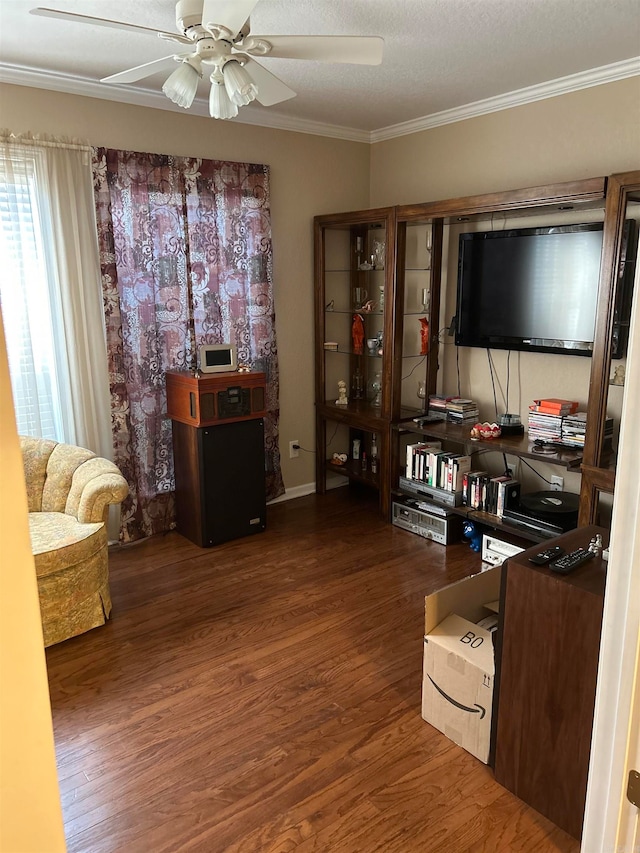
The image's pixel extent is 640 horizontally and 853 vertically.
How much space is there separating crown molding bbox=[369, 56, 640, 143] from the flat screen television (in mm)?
754

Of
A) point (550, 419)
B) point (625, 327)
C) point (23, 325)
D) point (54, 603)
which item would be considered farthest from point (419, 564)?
point (23, 325)

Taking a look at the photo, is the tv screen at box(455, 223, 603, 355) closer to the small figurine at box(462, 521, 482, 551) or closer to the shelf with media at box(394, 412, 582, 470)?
the shelf with media at box(394, 412, 582, 470)

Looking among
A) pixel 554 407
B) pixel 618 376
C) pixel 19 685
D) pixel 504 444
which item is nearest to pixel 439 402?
pixel 504 444

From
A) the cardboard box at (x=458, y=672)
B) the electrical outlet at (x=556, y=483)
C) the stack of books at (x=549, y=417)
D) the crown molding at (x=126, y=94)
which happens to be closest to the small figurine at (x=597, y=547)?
the cardboard box at (x=458, y=672)

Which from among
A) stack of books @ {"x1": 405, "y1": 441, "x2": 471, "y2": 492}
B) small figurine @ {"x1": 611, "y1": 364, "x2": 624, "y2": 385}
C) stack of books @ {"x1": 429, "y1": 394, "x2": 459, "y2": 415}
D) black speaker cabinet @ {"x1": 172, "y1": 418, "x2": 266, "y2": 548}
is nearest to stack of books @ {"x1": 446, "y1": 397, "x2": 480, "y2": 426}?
stack of books @ {"x1": 429, "y1": 394, "x2": 459, "y2": 415}

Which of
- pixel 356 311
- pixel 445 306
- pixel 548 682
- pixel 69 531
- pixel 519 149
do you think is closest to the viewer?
pixel 548 682

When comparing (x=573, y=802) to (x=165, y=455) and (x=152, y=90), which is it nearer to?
(x=165, y=455)

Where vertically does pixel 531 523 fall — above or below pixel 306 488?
above

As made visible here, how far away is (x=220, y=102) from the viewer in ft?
8.47

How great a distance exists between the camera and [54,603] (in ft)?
9.04

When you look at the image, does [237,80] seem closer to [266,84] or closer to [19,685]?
[266,84]

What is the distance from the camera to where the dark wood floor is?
6.19ft

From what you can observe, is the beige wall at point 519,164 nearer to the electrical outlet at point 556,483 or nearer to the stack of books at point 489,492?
the electrical outlet at point 556,483

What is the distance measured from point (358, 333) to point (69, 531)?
2506mm
